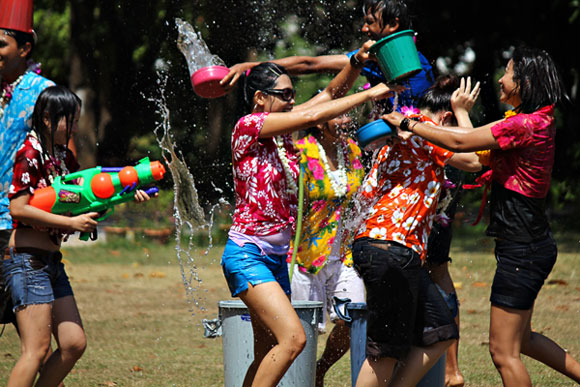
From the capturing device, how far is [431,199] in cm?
408

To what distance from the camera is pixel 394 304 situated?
13.0 ft

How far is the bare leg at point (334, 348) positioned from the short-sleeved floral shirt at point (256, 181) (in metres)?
1.26

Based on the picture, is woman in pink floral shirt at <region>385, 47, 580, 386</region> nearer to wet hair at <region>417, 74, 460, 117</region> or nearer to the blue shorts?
wet hair at <region>417, 74, 460, 117</region>

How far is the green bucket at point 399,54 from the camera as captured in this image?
12.2 ft

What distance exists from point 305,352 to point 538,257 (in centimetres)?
135

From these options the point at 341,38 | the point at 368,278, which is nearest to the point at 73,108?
the point at 368,278

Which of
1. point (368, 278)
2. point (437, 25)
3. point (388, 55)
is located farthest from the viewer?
point (437, 25)

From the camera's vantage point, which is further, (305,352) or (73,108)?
(305,352)

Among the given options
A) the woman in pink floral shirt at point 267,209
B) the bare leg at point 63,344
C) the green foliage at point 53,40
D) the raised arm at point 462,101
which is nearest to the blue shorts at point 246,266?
the woman in pink floral shirt at point 267,209

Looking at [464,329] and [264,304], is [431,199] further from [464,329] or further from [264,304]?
[464,329]

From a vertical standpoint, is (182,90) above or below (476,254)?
above

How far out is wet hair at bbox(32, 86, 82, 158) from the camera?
4.19 metres

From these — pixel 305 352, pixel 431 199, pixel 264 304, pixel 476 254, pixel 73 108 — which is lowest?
pixel 476 254

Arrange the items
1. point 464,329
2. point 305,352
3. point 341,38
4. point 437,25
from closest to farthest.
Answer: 1. point 305,352
2. point 464,329
3. point 341,38
4. point 437,25
